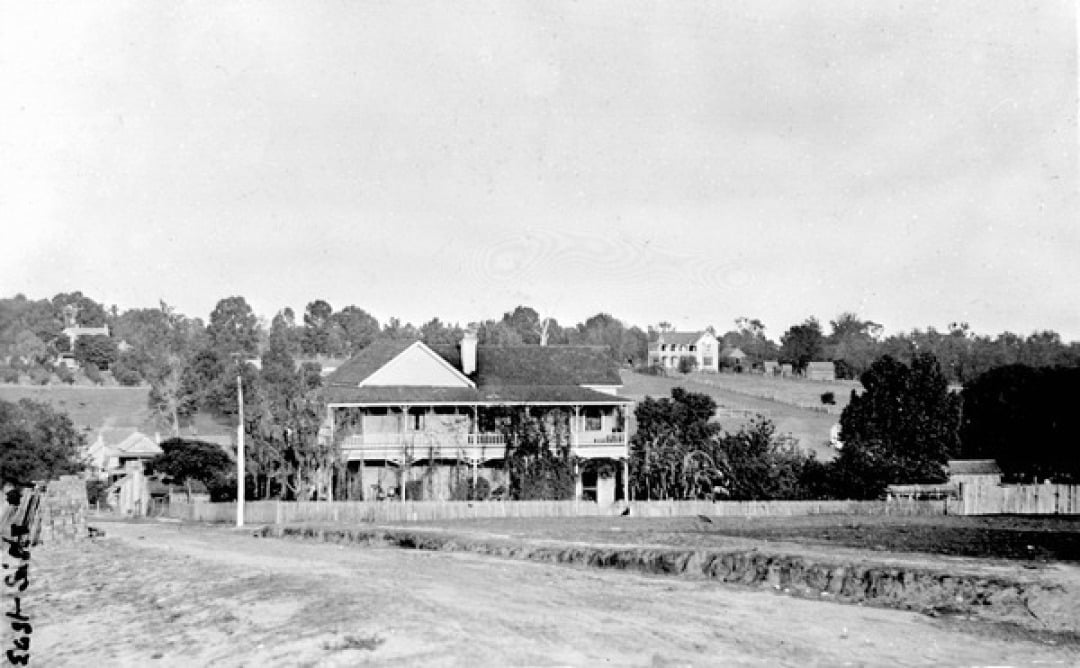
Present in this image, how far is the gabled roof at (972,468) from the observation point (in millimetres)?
54438

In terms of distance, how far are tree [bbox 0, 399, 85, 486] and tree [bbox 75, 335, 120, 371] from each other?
70.1 metres

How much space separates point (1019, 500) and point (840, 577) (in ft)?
92.6

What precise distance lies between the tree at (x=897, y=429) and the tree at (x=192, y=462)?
30.5 metres

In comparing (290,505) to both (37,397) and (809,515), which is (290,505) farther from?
(37,397)

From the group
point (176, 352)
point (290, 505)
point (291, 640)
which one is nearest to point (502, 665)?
point (291, 640)

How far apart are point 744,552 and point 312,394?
23745mm

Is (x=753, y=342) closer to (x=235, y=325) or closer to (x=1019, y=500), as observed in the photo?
(x=235, y=325)

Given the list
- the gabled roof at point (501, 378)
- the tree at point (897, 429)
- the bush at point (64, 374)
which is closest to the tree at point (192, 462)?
the gabled roof at point (501, 378)

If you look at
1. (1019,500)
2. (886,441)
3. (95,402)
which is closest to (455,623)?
(1019,500)

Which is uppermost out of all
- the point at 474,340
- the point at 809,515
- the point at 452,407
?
the point at 474,340

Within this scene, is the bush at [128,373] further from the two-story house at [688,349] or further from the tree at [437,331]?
the two-story house at [688,349]

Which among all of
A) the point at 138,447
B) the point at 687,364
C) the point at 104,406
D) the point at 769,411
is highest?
the point at 687,364

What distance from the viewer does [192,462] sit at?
178 ft

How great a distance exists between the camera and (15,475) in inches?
2250
